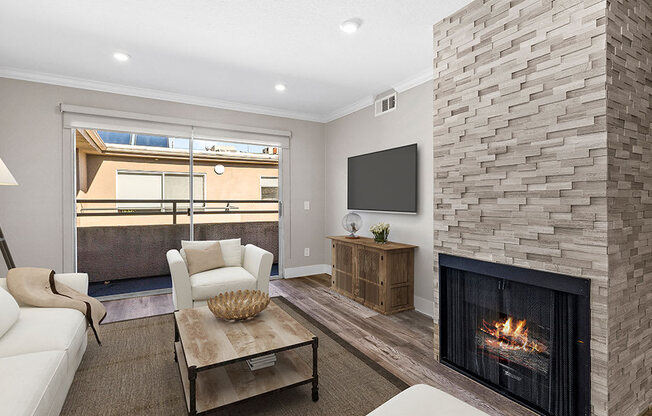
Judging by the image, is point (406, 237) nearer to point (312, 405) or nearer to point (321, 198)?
point (321, 198)

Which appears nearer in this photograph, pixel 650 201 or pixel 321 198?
pixel 650 201

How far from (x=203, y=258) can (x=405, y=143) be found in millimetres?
2547

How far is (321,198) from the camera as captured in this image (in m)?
5.30

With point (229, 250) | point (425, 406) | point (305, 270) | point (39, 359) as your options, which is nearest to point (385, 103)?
point (229, 250)

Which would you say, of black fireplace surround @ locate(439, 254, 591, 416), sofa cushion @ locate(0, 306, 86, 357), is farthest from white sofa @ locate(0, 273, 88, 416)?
black fireplace surround @ locate(439, 254, 591, 416)

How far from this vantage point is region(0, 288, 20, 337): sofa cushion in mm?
1805

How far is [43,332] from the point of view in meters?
1.86

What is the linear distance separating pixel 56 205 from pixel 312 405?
357cm

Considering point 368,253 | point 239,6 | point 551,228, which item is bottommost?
point 368,253

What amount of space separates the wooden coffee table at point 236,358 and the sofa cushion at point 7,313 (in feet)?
2.87

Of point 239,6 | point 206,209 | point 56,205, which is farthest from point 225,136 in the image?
point 239,6

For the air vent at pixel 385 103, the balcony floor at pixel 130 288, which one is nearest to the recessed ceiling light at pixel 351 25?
the air vent at pixel 385 103

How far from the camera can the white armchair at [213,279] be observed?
3055 mm

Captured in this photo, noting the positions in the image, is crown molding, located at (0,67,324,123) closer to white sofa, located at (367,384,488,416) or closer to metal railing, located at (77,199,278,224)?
metal railing, located at (77,199,278,224)
